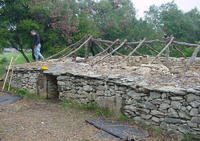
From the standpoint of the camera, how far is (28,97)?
27.1 feet

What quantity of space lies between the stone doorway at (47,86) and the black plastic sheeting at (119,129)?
2.97 metres

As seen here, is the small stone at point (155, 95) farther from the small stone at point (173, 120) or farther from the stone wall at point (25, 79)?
the stone wall at point (25, 79)

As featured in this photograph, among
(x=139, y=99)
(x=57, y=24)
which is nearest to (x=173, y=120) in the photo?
(x=139, y=99)

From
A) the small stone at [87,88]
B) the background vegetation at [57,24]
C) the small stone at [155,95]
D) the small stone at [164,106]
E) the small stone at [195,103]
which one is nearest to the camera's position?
the small stone at [195,103]

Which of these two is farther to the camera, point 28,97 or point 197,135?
point 28,97

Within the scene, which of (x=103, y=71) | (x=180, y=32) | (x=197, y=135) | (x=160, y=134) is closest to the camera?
(x=197, y=135)

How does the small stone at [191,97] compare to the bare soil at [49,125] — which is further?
the bare soil at [49,125]

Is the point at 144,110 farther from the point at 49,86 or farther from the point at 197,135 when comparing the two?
the point at 49,86

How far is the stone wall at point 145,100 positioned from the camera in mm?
4691

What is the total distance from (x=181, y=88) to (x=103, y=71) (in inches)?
98.6

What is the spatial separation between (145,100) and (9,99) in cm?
454

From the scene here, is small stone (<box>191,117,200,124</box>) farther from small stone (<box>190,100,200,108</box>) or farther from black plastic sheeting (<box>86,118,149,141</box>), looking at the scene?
black plastic sheeting (<box>86,118,149,141</box>)

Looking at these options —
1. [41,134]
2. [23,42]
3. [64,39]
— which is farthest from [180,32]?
[41,134]

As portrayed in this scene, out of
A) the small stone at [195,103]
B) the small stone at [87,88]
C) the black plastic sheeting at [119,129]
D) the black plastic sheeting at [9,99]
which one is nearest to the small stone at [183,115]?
the small stone at [195,103]
